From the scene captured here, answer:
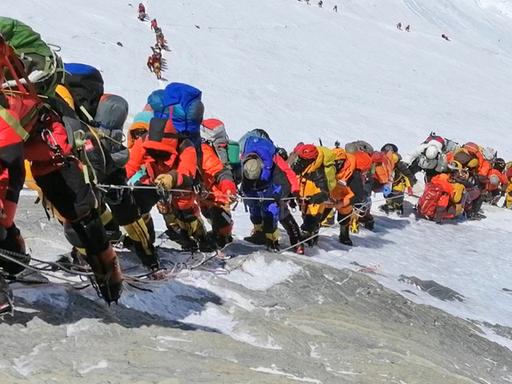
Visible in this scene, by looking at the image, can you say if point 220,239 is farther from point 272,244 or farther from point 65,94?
point 65,94

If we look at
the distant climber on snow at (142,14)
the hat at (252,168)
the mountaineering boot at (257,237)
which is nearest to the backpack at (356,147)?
the mountaineering boot at (257,237)

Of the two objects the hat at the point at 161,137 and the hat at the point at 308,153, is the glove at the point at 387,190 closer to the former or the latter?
the hat at the point at 308,153

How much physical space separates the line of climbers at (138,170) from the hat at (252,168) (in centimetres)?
2

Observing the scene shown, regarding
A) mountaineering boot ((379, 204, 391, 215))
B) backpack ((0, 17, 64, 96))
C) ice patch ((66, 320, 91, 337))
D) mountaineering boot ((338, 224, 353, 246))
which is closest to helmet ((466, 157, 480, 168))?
mountaineering boot ((379, 204, 391, 215))

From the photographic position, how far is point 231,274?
6375mm

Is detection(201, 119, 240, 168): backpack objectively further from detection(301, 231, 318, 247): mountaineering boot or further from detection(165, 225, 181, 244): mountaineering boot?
detection(301, 231, 318, 247): mountaineering boot

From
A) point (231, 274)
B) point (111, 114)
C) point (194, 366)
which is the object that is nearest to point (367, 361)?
point (194, 366)

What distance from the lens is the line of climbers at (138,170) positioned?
3.84 meters

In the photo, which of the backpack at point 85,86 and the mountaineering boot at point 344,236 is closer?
the backpack at point 85,86

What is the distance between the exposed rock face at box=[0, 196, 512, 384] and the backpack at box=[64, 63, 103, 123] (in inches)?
54.0

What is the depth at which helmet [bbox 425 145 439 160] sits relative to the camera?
14.3 m

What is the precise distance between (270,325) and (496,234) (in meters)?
10.7

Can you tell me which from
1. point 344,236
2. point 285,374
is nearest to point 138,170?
point 285,374

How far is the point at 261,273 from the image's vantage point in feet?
21.8
